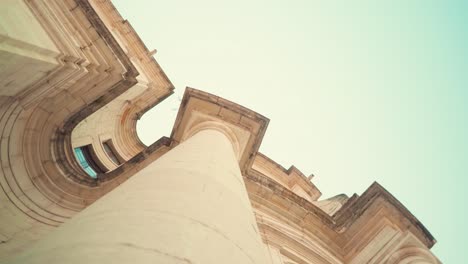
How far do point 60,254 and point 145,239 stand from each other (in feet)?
1.50

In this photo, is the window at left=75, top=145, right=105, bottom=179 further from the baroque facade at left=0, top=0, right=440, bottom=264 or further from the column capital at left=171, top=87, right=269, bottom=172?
the column capital at left=171, top=87, right=269, bottom=172

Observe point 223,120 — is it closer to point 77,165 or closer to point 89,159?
point 77,165

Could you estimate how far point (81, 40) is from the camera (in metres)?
8.38

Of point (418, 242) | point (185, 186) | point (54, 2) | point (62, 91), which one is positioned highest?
point (54, 2)

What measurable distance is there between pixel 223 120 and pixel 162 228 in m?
7.47

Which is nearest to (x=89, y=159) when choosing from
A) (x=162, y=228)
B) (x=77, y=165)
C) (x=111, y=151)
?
(x=111, y=151)

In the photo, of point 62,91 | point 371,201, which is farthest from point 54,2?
point 371,201

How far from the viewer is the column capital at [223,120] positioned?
966 centimetres

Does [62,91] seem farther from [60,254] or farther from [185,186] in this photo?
[60,254]

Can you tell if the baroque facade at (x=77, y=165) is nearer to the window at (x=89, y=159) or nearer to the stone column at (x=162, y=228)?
the stone column at (x=162, y=228)

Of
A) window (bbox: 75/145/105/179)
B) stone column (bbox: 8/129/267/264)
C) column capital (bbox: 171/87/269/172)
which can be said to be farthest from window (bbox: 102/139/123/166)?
stone column (bbox: 8/129/267/264)

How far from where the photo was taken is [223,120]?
9.73m

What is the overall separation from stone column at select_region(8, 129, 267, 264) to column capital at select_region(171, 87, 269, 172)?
5.69 metres

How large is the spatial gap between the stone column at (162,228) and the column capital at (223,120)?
18.7ft
